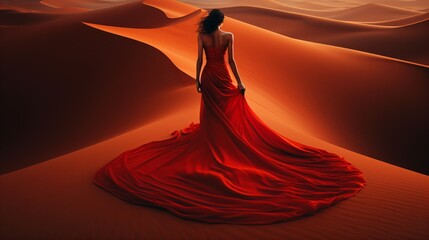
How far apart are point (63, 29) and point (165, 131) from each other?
1129 centimetres

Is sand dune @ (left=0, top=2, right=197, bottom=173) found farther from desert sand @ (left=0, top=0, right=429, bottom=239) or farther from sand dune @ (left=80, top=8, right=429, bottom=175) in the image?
sand dune @ (left=80, top=8, right=429, bottom=175)

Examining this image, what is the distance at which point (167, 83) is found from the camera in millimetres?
9312

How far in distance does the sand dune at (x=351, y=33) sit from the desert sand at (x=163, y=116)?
885 cm

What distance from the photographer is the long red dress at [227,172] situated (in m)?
3.87

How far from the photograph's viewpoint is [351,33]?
92.0ft

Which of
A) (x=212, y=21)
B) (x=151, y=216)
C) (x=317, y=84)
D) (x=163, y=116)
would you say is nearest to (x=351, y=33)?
A: (x=317, y=84)

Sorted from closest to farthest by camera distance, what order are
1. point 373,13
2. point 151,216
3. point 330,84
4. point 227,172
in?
point 151,216 → point 227,172 → point 330,84 → point 373,13

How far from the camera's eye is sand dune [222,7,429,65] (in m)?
21.8

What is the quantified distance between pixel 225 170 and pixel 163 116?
324 cm

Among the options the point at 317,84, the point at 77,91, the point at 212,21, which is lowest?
the point at 77,91

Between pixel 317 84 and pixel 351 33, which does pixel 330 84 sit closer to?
pixel 317 84

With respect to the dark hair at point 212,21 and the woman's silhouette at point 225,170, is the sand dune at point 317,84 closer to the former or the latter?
the woman's silhouette at point 225,170

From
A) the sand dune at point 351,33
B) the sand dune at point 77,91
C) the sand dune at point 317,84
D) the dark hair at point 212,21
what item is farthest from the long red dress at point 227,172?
the sand dune at point 351,33

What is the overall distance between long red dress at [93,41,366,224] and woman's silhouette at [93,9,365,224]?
0.03 ft
